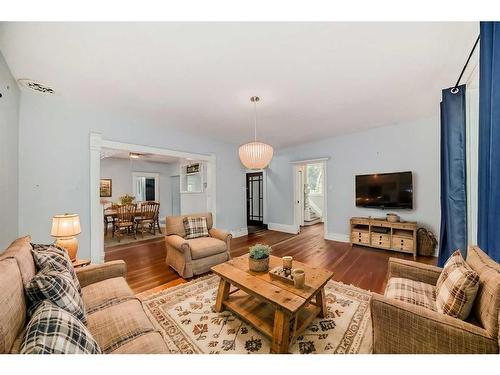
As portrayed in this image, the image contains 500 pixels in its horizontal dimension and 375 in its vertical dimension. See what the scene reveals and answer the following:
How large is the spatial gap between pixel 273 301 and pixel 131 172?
7168 millimetres

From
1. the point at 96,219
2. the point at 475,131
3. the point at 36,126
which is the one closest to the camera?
the point at 475,131

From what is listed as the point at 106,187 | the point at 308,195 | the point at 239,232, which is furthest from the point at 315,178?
the point at 106,187

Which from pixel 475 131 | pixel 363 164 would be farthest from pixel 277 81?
pixel 363 164

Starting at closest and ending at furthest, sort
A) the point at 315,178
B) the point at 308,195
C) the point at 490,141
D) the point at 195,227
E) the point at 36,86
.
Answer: the point at 490,141, the point at 36,86, the point at 195,227, the point at 308,195, the point at 315,178

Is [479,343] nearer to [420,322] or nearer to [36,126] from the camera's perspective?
[420,322]

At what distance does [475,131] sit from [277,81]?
2.26 m

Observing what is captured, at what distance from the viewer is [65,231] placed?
205cm

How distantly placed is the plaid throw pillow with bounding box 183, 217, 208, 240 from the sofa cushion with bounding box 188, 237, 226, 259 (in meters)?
0.11

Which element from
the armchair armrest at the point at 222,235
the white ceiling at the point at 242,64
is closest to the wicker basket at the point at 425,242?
the white ceiling at the point at 242,64

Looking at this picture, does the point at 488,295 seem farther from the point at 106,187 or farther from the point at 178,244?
the point at 106,187

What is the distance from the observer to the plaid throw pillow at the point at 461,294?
111cm

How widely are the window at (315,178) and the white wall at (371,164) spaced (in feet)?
8.81

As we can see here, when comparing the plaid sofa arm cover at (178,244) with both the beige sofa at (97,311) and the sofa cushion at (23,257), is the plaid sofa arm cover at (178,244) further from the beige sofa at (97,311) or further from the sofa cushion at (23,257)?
the sofa cushion at (23,257)
